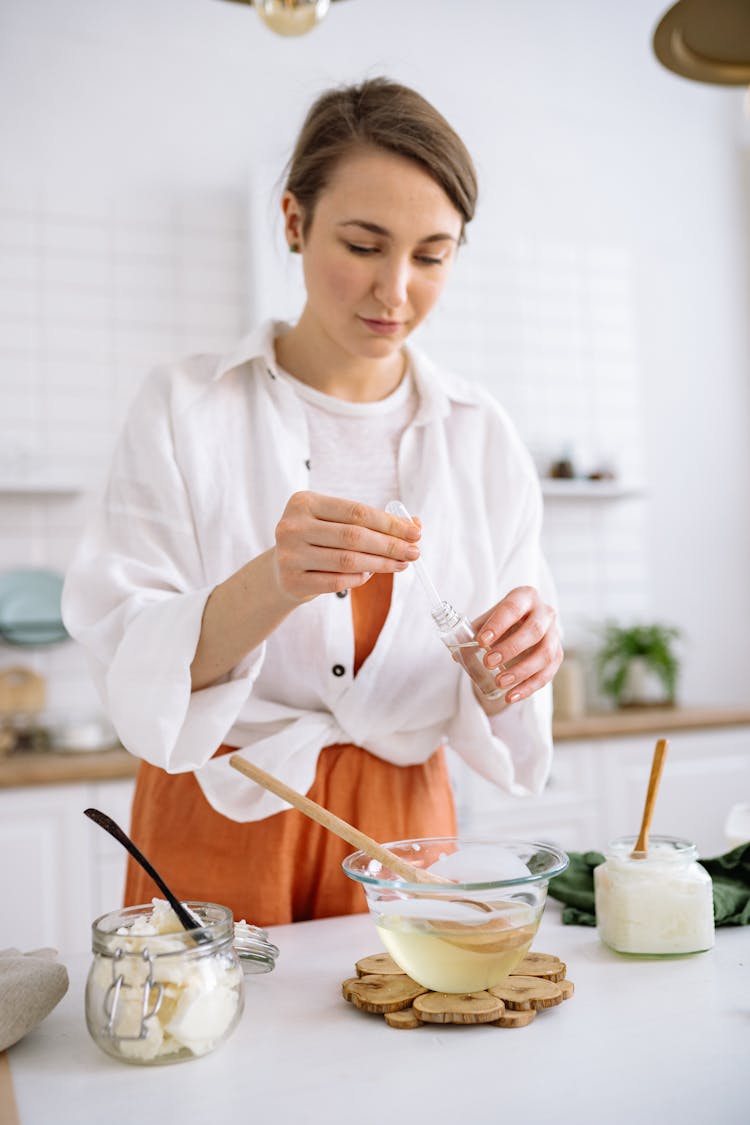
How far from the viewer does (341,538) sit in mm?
1006

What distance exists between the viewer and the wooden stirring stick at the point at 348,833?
95 centimetres

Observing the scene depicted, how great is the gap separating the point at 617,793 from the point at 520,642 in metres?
2.27

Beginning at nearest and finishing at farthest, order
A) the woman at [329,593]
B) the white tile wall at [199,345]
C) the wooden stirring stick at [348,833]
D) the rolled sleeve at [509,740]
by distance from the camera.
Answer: the wooden stirring stick at [348,833] → the woman at [329,593] → the rolled sleeve at [509,740] → the white tile wall at [199,345]

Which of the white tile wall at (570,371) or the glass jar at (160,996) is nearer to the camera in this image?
the glass jar at (160,996)

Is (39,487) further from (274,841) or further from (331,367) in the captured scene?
(274,841)

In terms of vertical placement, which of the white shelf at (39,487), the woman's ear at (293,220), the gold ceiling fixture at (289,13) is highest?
the gold ceiling fixture at (289,13)

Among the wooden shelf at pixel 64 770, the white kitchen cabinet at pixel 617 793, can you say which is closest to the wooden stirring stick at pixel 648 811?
the wooden shelf at pixel 64 770

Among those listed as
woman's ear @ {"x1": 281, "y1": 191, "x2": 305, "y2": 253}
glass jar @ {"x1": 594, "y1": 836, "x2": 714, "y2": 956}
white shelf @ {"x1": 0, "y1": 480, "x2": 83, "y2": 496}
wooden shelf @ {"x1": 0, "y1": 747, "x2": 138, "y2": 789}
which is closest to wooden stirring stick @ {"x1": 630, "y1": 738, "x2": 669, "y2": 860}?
glass jar @ {"x1": 594, "y1": 836, "x2": 714, "y2": 956}

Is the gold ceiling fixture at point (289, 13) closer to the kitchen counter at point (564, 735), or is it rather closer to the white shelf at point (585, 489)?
the kitchen counter at point (564, 735)

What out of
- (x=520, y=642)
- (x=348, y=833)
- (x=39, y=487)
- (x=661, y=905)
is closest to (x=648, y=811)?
(x=661, y=905)

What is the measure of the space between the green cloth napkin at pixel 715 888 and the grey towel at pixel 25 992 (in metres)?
0.55

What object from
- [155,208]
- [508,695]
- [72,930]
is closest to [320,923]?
[508,695]

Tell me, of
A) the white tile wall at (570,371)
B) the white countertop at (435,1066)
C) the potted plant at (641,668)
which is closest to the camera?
the white countertop at (435,1066)

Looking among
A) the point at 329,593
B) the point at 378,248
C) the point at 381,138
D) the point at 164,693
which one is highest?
→ the point at 381,138
